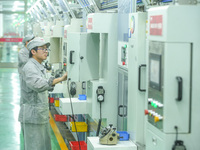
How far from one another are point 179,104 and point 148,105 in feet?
1.24

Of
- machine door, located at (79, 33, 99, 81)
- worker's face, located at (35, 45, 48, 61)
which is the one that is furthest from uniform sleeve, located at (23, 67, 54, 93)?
machine door, located at (79, 33, 99, 81)

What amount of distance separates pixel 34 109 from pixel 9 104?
6905 millimetres

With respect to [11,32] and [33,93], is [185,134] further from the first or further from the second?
[11,32]

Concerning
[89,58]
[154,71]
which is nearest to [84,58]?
[89,58]

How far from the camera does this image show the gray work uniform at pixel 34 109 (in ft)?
15.8

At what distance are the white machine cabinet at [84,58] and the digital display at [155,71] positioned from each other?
2113mm

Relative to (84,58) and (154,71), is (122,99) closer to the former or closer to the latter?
(84,58)

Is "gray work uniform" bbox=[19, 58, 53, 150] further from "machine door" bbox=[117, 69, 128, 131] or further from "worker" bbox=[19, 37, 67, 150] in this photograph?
"machine door" bbox=[117, 69, 128, 131]

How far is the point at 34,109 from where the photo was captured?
4.94 meters

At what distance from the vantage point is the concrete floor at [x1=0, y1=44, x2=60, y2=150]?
777cm

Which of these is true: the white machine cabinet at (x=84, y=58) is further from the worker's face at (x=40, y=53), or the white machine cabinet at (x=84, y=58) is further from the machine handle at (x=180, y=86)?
the machine handle at (x=180, y=86)

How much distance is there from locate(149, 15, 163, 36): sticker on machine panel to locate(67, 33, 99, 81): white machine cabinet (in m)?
2.12

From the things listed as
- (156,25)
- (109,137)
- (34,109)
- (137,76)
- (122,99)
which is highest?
(156,25)

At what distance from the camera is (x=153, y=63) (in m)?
3.08
